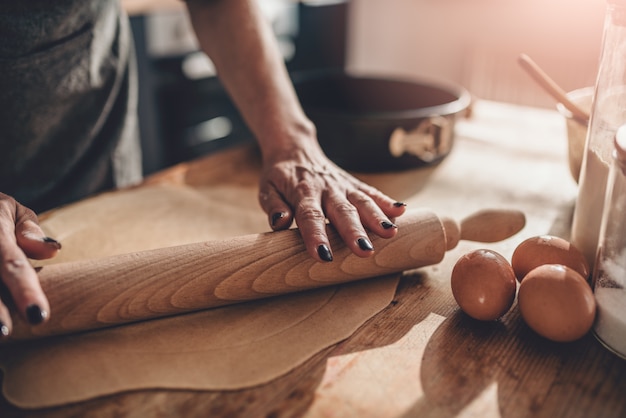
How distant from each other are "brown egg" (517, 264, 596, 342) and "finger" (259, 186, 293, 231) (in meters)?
0.34

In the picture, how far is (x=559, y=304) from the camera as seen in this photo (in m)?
0.62

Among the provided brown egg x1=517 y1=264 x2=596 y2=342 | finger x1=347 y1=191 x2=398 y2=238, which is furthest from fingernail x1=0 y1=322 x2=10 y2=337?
brown egg x1=517 y1=264 x2=596 y2=342

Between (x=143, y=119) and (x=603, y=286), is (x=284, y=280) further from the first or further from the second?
(x=143, y=119)

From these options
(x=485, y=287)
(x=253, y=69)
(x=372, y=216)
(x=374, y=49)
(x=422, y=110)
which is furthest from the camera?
(x=374, y=49)

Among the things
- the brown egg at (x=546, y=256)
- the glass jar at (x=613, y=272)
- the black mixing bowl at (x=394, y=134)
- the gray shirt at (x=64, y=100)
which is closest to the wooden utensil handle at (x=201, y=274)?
the brown egg at (x=546, y=256)

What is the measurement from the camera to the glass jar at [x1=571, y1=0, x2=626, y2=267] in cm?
66

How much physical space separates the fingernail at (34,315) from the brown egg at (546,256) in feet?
1.91

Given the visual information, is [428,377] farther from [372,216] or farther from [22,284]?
[22,284]

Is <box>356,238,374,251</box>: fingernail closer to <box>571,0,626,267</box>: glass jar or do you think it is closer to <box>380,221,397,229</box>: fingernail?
<box>380,221,397,229</box>: fingernail

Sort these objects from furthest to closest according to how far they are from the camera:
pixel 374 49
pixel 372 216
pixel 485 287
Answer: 1. pixel 374 49
2. pixel 372 216
3. pixel 485 287

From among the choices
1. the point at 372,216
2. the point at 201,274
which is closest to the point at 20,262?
the point at 201,274

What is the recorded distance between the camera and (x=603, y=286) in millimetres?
637

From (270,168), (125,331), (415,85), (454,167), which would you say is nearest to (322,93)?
(415,85)

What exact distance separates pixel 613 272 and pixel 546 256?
99 millimetres
